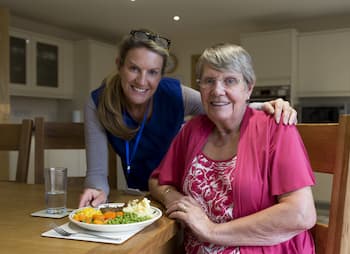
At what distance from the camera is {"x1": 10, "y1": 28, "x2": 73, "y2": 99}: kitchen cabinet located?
14.9 ft

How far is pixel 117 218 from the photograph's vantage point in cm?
94

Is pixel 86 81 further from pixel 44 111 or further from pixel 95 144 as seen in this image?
pixel 95 144

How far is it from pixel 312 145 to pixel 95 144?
787mm

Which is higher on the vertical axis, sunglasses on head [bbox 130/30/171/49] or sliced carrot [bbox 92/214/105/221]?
sunglasses on head [bbox 130/30/171/49]

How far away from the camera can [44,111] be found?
5316mm

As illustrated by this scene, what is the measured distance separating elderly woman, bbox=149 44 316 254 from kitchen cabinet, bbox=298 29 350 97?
12.4 feet

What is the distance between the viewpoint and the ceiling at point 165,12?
407 centimetres

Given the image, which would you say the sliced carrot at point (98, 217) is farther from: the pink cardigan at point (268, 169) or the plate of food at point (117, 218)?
the pink cardigan at point (268, 169)

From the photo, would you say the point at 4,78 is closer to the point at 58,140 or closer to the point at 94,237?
the point at 58,140

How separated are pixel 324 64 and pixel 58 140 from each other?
3750 millimetres

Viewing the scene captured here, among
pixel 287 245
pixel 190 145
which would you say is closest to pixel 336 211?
pixel 287 245

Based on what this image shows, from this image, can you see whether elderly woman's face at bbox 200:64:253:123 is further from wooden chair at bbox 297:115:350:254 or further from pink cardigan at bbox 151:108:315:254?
wooden chair at bbox 297:115:350:254

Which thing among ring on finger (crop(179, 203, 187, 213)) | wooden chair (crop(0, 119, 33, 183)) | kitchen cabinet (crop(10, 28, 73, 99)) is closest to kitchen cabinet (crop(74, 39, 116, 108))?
kitchen cabinet (crop(10, 28, 73, 99))

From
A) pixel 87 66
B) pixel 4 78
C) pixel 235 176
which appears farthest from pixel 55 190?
pixel 87 66
